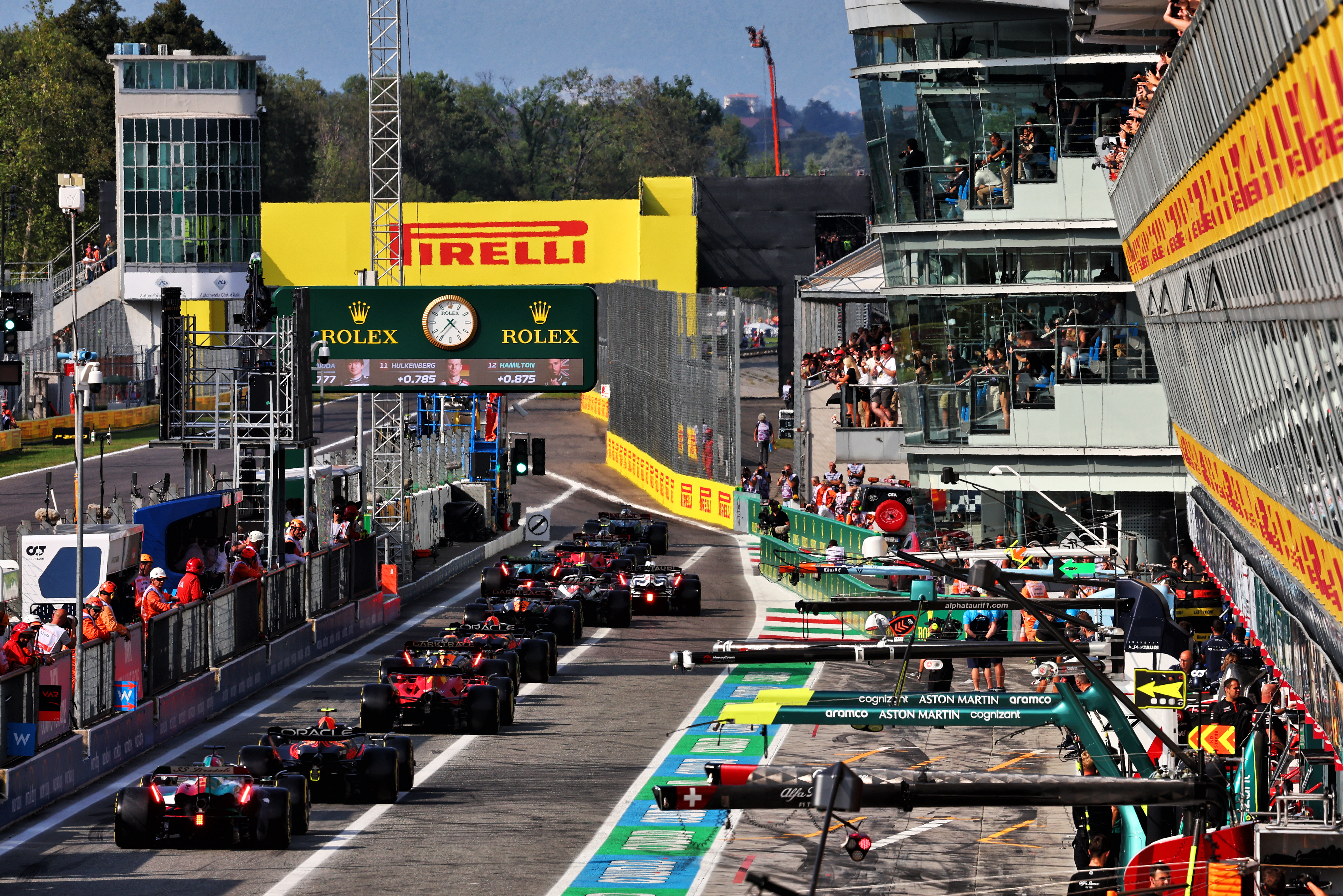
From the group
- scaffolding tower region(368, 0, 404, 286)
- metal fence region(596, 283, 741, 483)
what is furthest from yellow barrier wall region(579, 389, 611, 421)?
scaffolding tower region(368, 0, 404, 286)

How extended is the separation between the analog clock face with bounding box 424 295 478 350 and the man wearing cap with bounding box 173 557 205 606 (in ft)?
43.1

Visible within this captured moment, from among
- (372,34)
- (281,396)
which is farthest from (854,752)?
(372,34)

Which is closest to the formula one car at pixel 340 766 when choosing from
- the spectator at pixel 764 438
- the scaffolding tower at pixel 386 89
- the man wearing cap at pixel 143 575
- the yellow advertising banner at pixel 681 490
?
the man wearing cap at pixel 143 575

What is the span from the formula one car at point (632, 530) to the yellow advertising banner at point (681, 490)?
374cm

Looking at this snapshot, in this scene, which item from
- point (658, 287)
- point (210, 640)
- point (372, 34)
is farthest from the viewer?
point (658, 287)

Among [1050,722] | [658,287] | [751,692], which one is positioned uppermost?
[658,287]

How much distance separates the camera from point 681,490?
183 feet

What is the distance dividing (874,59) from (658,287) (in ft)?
82.1

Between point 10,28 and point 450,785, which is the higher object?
point 10,28

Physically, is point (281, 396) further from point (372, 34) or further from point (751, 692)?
point (372, 34)

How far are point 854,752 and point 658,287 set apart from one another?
42.1m

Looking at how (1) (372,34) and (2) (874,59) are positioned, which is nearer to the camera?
(2) (874,59)

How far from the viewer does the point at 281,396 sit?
31.9 metres

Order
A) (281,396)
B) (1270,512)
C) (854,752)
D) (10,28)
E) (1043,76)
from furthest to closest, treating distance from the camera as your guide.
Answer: (10,28), (1043,76), (281,396), (854,752), (1270,512)
